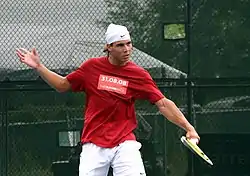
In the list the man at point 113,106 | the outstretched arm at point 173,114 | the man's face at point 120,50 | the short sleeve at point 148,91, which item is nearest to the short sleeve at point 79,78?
the man at point 113,106

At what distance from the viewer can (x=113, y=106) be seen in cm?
649

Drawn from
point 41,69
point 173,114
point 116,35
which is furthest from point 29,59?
point 173,114

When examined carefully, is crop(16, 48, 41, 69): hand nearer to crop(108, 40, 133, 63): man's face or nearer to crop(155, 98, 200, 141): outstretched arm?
crop(108, 40, 133, 63): man's face

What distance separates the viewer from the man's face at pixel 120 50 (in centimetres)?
647

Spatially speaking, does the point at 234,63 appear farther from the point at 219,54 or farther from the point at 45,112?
the point at 45,112

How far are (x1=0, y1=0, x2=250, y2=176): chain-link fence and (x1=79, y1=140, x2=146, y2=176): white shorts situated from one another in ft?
7.89

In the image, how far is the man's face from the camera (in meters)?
6.47

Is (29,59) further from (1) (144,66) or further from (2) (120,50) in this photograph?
(1) (144,66)

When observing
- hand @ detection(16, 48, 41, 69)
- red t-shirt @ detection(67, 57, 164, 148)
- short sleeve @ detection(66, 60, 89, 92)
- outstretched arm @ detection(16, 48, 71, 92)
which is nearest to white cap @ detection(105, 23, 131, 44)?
red t-shirt @ detection(67, 57, 164, 148)

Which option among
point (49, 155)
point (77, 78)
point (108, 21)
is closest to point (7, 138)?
point (49, 155)

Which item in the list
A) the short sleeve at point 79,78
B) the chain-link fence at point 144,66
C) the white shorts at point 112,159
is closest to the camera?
the white shorts at point 112,159

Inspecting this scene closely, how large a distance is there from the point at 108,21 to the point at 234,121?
1884 mm

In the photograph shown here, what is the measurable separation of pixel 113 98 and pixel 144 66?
2460 millimetres

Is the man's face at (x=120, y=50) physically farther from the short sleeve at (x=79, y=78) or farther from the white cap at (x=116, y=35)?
the short sleeve at (x=79, y=78)
